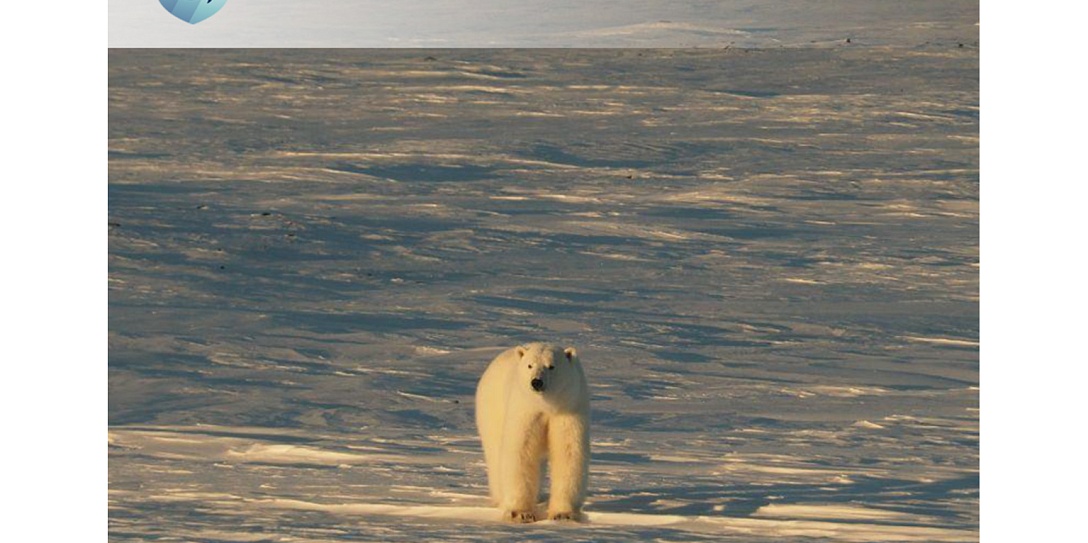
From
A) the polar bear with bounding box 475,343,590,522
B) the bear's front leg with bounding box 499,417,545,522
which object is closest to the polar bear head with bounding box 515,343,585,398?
the polar bear with bounding box 475,343,590,522

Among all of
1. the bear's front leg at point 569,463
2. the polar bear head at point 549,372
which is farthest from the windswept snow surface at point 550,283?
the polar bear head at point 549,372

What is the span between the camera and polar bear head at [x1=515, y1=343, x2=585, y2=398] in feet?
16.5

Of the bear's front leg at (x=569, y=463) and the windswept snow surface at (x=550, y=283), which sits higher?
the windswept snow surface at (x=550, y=283)

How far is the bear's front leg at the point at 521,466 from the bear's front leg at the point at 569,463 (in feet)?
0.18

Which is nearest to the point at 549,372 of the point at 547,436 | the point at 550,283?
the point at 547,436

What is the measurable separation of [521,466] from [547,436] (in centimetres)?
12

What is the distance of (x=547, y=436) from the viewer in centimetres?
519

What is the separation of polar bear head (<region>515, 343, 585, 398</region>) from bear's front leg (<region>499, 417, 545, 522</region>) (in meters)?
0.12

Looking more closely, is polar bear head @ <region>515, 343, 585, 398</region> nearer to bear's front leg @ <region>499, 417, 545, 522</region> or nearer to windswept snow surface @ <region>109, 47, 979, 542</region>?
bear's front leg @ <region>499, 417, 545, 522</region>

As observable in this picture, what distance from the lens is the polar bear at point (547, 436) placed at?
5.09 metres

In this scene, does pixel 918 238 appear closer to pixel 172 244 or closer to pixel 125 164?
pixel 172 244

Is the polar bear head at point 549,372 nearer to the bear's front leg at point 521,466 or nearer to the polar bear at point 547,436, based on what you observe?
the polar bear at point 547,436

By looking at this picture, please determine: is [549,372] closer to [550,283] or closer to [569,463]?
[569,463]

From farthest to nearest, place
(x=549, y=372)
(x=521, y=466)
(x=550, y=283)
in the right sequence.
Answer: (x=550, y=283) < (x=521, y=466) < (x=549, y=372)
